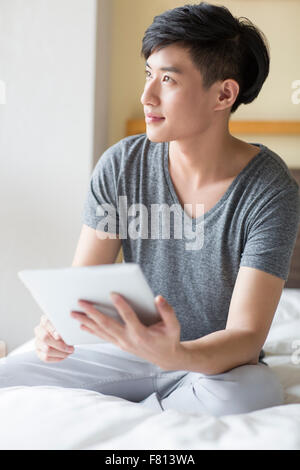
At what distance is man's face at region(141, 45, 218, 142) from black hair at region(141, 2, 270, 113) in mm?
22

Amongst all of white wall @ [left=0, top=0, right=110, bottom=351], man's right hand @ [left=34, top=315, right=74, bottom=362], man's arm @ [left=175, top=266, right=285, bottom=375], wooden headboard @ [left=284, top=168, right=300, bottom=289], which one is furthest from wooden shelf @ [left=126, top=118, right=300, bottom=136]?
man's right hand @ [left=34, top=315, right=74, bottom=362]

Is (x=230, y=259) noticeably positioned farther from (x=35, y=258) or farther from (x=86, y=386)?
(x=35, y=258)

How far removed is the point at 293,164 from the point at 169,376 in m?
1.68

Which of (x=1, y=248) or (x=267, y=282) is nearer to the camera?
(x=267, y=282)

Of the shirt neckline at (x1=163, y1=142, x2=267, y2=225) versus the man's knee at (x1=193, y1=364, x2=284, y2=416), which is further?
the shirt neckline at (x1=163, y1=142, x2=267, y2=225)

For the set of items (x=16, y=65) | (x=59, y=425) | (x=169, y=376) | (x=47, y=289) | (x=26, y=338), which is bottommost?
(x=26, y=338)

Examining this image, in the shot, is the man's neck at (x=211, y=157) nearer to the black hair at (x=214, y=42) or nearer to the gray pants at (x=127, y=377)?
the black hair at (x=214, y=42)

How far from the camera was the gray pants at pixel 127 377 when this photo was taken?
1.15 meters

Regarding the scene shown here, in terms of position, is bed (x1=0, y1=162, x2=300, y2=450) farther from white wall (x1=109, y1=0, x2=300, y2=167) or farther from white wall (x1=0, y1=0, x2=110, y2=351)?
white wall (x1=109, y1=0, x2=300, y2=167)

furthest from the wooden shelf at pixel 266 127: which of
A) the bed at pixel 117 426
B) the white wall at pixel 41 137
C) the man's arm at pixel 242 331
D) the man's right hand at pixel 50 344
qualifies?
the bed at pixel 117 426

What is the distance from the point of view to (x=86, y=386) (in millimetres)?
1260

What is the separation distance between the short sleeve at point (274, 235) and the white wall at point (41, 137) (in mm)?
1263

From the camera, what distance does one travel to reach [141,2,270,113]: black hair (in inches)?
50.6

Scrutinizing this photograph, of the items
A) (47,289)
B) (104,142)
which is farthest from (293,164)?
(47,289)
